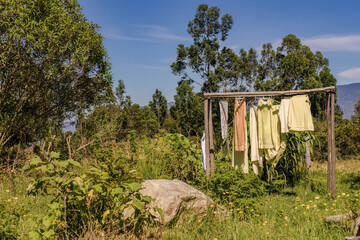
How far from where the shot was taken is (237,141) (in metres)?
5.47

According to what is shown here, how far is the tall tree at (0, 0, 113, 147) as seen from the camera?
22.4ft

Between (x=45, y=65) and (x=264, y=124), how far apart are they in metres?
5.39

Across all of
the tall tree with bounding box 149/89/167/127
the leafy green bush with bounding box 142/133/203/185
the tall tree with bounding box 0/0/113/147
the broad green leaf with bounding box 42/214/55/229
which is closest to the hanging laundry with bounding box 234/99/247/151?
the leafy green bush with bounding box 142/133/203/185

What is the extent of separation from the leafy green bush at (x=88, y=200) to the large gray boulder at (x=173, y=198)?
1.47ft

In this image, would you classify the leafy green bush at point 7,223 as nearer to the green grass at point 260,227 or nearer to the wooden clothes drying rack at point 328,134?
the green grass at point 260,227

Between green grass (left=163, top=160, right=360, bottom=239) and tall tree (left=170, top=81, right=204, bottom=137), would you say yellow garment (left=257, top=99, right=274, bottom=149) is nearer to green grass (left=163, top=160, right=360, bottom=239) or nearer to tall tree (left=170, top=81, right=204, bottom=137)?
green grass (left=163, top=160, right=360, bottom=239)

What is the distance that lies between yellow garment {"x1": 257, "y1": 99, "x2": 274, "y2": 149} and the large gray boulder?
1878 mm

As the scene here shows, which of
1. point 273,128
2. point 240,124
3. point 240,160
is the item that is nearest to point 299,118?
point 273,128

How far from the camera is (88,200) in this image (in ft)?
9.02

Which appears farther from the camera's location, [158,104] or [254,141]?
[158,104]

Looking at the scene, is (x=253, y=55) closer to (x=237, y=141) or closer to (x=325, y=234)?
(x=237, y=141)

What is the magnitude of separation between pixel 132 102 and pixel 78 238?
2783 cm

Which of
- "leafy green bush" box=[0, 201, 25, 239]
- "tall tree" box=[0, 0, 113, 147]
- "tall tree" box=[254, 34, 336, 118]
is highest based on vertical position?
"tall tree" box=[254, 34, 336, 118]

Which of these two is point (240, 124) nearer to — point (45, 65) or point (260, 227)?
point (260, 227)
